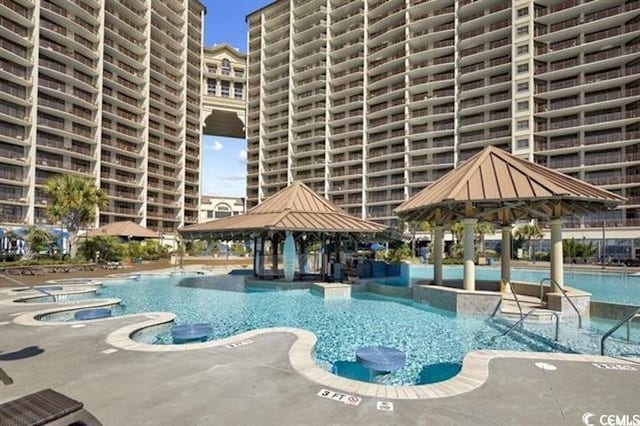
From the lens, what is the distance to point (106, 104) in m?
60.1

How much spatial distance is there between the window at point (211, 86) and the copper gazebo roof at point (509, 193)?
251 feet

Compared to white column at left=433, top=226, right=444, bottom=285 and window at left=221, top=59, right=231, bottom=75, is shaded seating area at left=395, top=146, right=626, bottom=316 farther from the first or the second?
window at left=221, top=59, right=231, bottom=75

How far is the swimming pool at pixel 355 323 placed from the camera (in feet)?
31.8

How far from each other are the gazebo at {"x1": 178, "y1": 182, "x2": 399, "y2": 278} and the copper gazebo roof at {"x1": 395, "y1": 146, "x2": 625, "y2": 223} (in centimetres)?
440

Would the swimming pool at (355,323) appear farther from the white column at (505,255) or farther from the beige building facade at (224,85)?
the beige building facade at (224,85)

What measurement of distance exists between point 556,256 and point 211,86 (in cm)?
8252

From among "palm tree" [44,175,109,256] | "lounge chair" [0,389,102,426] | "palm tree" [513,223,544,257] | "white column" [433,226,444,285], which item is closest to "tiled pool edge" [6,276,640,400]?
"lounge chair" [0,389,102,426]

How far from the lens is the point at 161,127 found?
70125 millimetres

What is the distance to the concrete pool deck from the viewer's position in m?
4.91

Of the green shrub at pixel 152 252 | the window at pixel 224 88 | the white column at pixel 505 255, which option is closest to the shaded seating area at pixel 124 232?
the green shrub at pixel 152 252

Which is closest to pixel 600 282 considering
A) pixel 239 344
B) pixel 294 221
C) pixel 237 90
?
pixel 294 221

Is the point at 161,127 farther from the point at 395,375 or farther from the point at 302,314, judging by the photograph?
the point at 395,375

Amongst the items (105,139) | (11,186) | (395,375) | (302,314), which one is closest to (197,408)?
(395,375)

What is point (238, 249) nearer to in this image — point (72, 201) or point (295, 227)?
point (72, 201)
